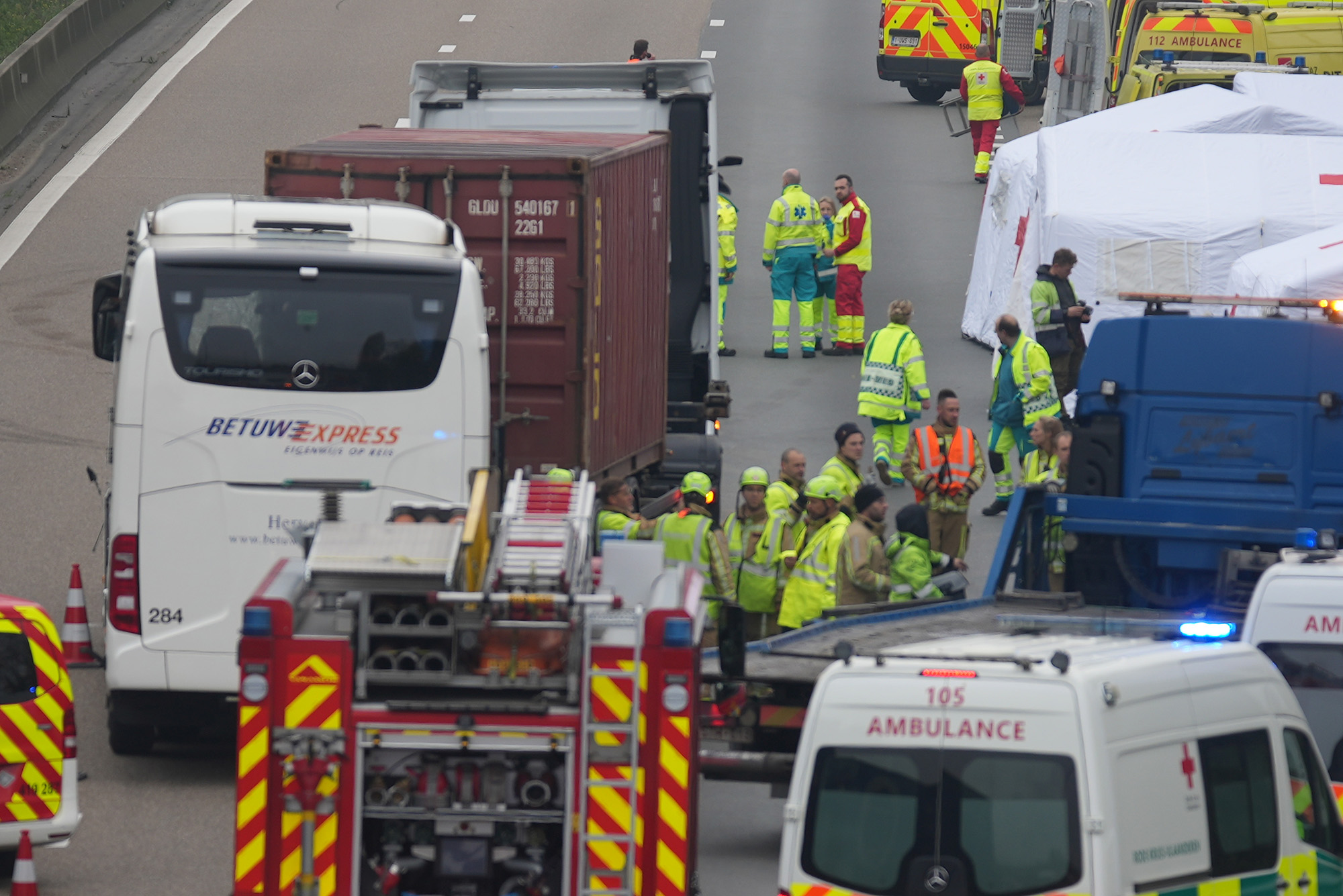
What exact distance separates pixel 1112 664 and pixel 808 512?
6130mm

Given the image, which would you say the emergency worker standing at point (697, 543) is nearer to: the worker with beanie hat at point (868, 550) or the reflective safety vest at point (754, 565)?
the reflective safety vest at point (754, 565)

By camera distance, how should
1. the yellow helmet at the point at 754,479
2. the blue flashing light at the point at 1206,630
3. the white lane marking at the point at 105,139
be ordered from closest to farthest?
the blue flashing light at the point at 1206,630 → the yellow helmet at the point at 754,479 → the white lane marking at the point at 105,139

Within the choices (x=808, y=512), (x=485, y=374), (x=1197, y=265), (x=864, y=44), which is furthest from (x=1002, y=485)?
(x=864, y=44)

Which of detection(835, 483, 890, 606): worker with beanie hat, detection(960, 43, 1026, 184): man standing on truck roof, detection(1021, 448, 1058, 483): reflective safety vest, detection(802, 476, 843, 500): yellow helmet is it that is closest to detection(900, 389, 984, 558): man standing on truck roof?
detection(1021, 448, 1058, 483): reflective safety vest

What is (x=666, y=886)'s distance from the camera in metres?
7.80

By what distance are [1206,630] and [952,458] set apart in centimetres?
762

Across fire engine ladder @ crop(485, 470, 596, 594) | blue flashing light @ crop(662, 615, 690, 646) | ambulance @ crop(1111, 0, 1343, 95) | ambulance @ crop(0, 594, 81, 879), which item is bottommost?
ambulance @ crop(0, 594, 81, 879)

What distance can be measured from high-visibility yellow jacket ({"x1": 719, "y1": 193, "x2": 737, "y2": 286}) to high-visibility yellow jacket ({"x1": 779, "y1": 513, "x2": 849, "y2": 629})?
9.54 metres

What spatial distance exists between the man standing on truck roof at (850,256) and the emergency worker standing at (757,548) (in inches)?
402

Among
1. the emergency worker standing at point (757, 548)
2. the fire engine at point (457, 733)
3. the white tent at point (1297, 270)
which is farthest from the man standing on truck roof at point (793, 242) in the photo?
the fire engine at point (457, 733)

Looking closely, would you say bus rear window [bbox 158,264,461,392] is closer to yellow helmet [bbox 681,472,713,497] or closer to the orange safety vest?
yellow helmet [bbox 681,472,713,497]

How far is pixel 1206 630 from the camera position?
8.82 metres

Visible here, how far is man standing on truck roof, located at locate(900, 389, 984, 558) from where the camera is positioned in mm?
16375

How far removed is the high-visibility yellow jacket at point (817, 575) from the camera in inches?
516
